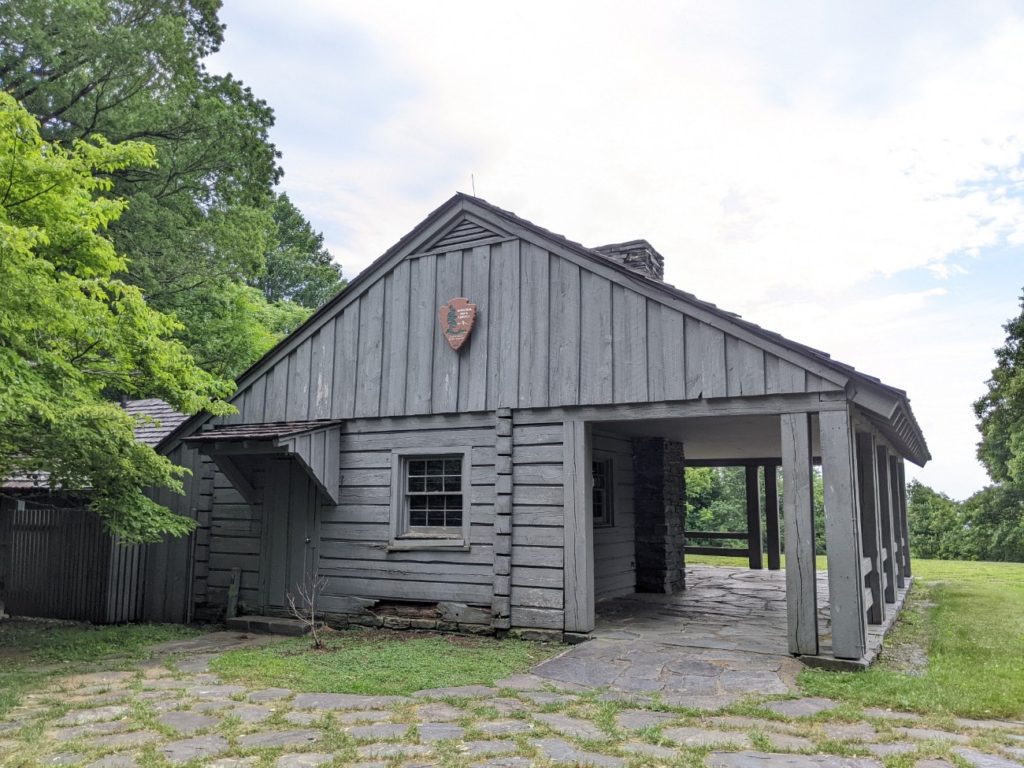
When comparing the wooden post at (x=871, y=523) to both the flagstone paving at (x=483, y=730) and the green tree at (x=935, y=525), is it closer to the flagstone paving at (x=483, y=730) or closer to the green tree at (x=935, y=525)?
the flagstone paving at (x=483, y=730)

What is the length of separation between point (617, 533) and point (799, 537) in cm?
520

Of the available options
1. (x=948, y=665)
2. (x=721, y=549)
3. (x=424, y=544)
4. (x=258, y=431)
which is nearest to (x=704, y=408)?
(x=948, y=665)

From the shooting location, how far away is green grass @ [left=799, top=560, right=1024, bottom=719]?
588 centimetres

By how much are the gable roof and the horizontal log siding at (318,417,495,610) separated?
210 cm

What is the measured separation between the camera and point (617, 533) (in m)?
12.6

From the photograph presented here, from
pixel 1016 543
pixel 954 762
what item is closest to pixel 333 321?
pixel 954 762

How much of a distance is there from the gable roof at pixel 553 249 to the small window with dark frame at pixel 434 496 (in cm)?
276

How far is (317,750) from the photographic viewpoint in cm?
480

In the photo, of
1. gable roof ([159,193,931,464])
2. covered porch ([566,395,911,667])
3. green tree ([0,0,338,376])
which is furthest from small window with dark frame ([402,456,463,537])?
green tree ([0,0,338,376])

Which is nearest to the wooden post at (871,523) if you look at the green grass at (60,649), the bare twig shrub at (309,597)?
the bare twig shrub at (309,597)

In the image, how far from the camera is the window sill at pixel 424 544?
31.3 feet

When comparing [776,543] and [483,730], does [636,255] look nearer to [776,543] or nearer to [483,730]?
[483,730]

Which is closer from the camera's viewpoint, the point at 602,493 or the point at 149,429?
the point at 602,493

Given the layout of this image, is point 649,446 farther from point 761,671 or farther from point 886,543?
point 761,671
